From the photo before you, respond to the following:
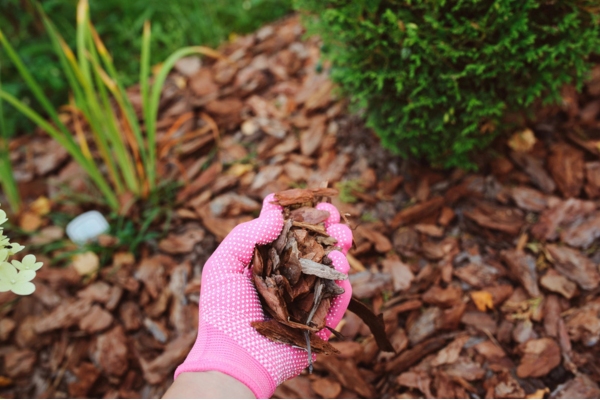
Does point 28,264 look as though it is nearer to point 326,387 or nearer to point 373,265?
point 326,387

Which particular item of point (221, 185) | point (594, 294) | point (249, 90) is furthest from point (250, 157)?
point (594, 294)

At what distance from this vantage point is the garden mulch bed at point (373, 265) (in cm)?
175

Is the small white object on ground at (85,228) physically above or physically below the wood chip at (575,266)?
above

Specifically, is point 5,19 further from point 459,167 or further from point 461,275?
point 461,275

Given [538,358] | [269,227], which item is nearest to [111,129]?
[269,227]

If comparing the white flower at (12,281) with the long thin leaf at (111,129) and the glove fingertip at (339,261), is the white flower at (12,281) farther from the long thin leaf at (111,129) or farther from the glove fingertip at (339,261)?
the long thin leaf at (111,129)

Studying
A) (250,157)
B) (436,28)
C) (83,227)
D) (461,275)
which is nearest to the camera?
(436,28)

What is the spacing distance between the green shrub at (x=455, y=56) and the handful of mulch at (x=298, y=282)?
0.75m

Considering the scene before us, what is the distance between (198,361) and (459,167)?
5.16ft

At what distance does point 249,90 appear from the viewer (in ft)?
9.07

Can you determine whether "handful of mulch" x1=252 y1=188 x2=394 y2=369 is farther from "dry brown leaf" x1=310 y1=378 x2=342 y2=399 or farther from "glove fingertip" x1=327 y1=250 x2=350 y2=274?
"dry brown leaf" x1=310 y1=378 x2=342 y2=399

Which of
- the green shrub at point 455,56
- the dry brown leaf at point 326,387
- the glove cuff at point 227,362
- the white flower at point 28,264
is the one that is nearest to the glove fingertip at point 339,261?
the glove cuff at point 227,362

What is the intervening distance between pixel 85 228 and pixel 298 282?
1.50 metres

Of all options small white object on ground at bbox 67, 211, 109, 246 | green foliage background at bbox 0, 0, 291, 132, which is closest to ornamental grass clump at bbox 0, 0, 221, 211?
small white object on ground at bbox 67, 211, 109, 246
